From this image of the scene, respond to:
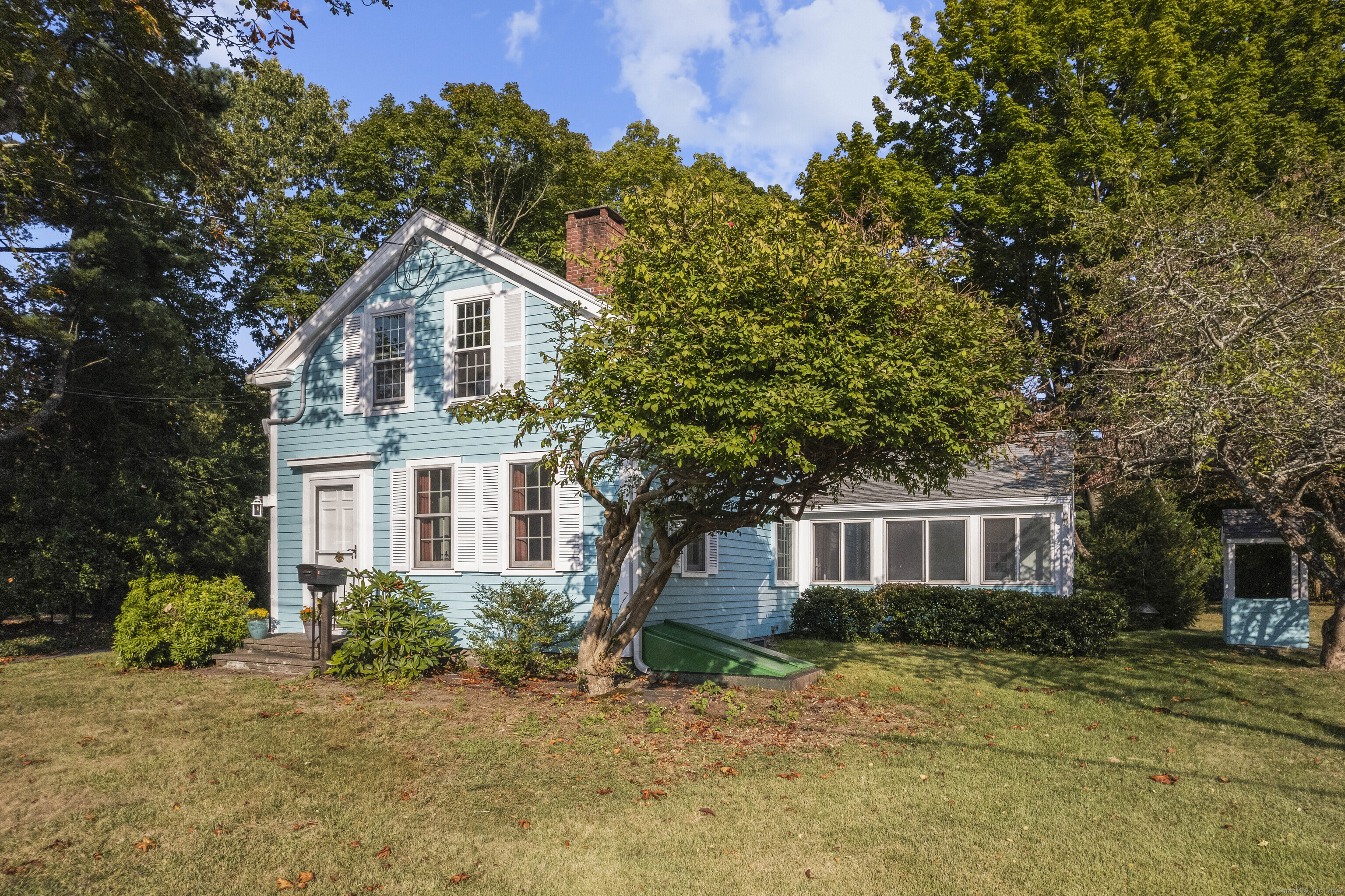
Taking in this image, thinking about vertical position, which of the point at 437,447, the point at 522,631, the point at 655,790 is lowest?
the point at 655,790

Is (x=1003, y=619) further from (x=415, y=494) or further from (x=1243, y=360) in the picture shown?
(x=415, y=494)

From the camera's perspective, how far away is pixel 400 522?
13148 mm

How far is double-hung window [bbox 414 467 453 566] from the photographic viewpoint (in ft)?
42.5

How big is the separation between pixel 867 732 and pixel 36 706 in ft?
29.8

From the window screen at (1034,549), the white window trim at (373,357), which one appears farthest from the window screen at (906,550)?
the white window trim at (373,357)

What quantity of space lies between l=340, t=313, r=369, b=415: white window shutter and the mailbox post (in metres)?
3.28

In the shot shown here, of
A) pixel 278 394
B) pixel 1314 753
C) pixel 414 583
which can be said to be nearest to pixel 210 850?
pixel 414 583

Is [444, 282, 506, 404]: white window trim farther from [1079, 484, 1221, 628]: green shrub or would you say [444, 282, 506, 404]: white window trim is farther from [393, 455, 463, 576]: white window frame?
[1079, 484, 1221, 628]: green shrub

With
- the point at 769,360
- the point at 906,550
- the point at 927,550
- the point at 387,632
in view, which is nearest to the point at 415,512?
the point at 387,632

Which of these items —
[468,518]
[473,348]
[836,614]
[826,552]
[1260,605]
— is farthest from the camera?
[826,552]

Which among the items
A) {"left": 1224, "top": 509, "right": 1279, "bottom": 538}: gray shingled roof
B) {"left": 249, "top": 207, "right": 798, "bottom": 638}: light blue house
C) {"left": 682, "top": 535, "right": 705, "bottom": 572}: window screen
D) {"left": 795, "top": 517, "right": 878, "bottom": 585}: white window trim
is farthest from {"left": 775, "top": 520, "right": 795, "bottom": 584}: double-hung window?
{"left": 1224, "top": 509, "right": 1279, "bottom": 538}: gray shingled roof

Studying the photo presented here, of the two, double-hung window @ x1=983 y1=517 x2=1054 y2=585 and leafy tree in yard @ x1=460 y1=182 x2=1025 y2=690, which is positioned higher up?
leafy tree in yard @ x1=460 y1=182 x2=1025 y2=690

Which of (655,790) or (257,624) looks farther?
(257,624)

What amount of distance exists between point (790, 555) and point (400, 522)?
910 centimetres
